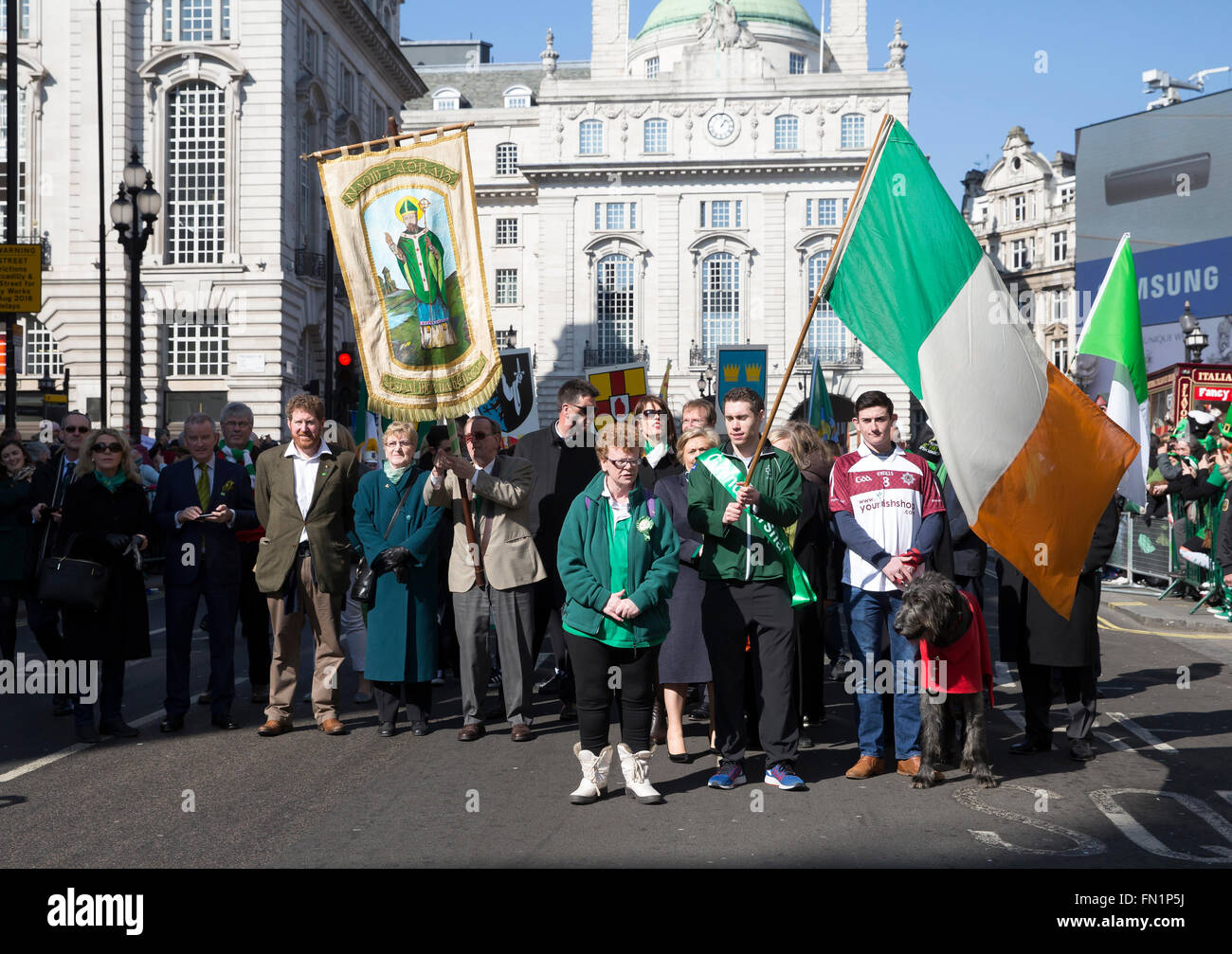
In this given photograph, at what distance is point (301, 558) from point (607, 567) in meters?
2.48

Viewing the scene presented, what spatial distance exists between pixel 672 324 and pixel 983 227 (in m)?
25.1

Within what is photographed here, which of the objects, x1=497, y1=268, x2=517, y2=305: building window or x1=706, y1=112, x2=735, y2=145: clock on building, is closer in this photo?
x1=706, y1=112, x2=735, y2=145: clock on building

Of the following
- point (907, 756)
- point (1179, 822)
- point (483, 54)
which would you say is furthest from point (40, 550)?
point (483, 54)

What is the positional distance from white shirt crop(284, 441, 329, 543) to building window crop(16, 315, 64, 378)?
34.2 m

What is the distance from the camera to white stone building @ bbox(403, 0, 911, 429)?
6531 centimetres

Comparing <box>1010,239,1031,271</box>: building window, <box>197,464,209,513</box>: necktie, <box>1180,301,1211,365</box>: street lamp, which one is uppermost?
<box>1010,239,1031,271</box>: building window

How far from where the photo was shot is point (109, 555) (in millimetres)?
8219

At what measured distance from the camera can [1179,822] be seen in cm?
602

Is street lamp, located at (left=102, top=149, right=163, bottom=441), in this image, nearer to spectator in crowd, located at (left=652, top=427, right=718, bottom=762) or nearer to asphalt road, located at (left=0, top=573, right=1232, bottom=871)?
asphalt road, located at (left=0, top=573, right=1232, bottom=871)

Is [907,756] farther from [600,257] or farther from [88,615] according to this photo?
[600,257]

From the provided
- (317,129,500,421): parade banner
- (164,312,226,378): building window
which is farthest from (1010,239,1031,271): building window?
(317,129,500,421): parade banner

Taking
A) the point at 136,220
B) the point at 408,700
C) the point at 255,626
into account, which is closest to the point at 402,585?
the point at 408,700

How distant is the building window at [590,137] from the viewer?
2670 inches

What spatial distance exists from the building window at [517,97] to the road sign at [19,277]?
7123 cm
